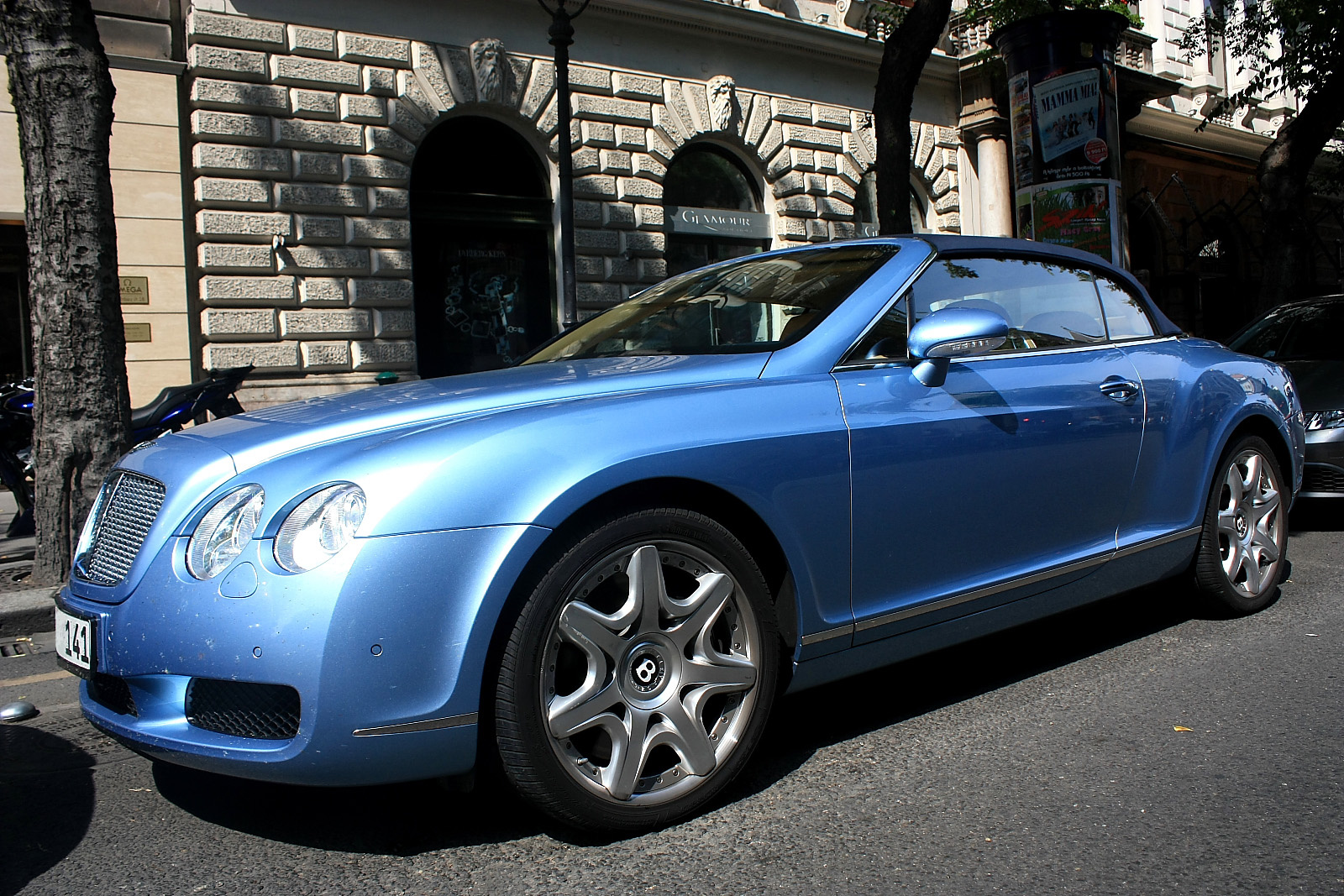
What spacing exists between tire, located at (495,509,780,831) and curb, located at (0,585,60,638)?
4053 mm

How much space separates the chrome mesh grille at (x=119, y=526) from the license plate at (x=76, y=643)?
0.34ft

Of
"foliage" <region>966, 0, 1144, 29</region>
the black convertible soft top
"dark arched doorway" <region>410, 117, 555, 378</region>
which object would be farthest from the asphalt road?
"dark arched doorway" <region>410, 117, 555, 378</region>

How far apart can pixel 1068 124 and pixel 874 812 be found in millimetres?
9564

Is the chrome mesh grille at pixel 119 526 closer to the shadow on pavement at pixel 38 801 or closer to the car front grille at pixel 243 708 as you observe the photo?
the car front grille at pixel 243 708

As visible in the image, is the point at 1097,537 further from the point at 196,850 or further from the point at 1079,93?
the point at 1079,93

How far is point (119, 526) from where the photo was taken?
8.89 ft

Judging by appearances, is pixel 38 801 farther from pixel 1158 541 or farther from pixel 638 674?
pixel 1158 541

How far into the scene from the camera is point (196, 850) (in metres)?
2.56

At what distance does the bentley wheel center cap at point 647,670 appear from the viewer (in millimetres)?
2574

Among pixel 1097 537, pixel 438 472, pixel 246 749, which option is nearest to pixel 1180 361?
pixel 1097 537

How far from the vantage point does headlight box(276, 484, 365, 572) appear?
2.26m

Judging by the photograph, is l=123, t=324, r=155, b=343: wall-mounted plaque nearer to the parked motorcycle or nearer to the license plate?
the parked motorcycle

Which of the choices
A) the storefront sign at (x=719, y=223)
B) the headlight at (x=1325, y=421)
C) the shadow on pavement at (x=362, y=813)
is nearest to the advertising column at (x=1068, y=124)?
the headlight at (x=1325, y=421)

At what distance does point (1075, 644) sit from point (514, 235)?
11.3 metres
